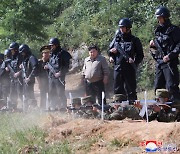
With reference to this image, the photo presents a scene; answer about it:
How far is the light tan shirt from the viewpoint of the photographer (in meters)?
12.0

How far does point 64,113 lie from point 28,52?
4.17m

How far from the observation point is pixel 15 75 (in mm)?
15055

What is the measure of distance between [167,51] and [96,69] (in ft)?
7.30

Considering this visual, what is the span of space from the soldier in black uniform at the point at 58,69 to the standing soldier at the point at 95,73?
110cm

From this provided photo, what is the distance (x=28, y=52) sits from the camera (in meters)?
14.8

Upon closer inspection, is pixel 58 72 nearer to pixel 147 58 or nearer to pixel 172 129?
pixel 172 129

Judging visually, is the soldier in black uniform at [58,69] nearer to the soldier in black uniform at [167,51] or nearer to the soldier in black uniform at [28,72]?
the soldier in black uniform at [28,72]

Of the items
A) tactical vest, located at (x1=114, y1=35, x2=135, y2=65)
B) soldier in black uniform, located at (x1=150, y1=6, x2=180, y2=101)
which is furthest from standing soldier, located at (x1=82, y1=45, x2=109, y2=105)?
soldier in black uniform, located at (x1=150, y1=6, x2=180, y2=101)

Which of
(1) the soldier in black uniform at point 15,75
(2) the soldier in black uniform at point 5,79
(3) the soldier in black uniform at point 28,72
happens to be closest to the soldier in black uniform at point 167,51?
(3) the soldier in black uniform at point 28,72

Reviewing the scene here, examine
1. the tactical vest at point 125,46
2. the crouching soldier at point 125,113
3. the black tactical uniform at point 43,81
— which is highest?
the tactical vest at point 125,46

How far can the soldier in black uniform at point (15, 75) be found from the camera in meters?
15.1

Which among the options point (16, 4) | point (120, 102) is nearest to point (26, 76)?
point (120, 102)

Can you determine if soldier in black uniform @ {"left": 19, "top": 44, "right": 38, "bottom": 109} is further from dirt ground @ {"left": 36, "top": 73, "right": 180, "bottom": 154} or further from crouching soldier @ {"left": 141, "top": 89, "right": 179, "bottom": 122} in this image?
crouching soldier @ {"left": 141, "top": 89, "right": 179, "bottom": 122}

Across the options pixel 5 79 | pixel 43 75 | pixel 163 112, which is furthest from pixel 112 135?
pixel 5 79
